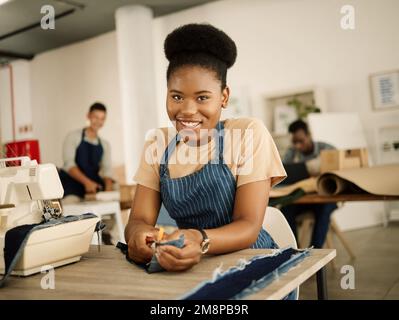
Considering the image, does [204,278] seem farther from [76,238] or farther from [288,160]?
[288,160]

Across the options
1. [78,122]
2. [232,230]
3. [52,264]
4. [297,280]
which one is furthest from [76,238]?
[78,122]

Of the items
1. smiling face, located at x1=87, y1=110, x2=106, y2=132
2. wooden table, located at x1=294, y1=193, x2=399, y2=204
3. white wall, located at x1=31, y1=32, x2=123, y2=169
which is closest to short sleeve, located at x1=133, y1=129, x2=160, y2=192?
wooden table, located at x1=294, y1=193, x2=399, y2=204

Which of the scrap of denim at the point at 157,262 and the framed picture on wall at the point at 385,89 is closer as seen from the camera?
the scrap of denim at the point at 157,262

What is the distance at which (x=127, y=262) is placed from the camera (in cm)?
118

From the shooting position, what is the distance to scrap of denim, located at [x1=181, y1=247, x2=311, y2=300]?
806mm

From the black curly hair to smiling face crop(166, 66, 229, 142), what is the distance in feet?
0.08

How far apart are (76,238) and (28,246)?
5.7 inches

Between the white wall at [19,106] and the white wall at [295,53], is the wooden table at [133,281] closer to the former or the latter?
the white wall at [295,53]

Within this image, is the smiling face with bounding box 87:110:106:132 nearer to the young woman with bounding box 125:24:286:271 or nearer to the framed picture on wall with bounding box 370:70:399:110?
the framed picture on wall with bounding box 370:70:399:110

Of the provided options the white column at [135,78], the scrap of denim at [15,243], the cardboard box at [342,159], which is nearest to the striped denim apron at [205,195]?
the scrap of denim at [15,243]

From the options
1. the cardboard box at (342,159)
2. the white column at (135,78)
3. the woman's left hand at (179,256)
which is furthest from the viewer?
the white column at (135,78)

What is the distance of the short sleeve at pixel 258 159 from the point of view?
1311 millimetres

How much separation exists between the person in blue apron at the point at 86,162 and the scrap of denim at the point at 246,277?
163 inches

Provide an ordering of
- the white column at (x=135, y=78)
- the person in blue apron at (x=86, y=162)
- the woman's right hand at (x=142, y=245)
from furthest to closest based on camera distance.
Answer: the white column at (x=135, y=78) < the person in blue apron at (x=86, y=162) < the woman's right hand at (x=142, y=245)
